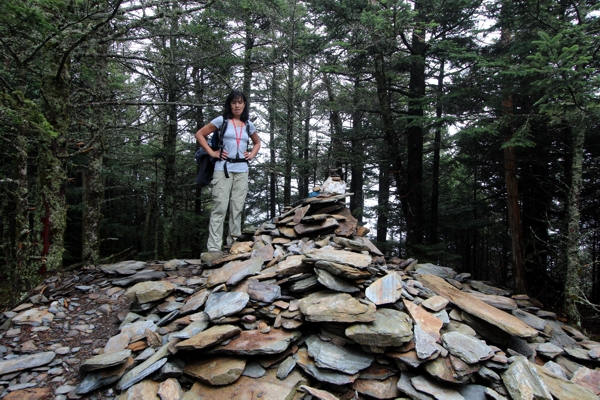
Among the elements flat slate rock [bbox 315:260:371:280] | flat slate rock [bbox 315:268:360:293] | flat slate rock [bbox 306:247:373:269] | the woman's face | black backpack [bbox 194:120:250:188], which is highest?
the woman's face

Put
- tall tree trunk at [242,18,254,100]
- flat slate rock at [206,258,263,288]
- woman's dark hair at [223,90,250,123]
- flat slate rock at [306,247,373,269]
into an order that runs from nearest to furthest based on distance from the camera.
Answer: flat slate rock at [306,247,373,269] < flat slate rock at [206,258,263,288] < woman's dark hair at [223,90,250,123] < tall tree trunk at [242,18,254,100]

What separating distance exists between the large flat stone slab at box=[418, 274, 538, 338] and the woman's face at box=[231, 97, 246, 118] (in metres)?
3.89

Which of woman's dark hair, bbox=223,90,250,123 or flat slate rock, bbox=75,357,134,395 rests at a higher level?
woman's dark hair, bbox=223,90,250,123

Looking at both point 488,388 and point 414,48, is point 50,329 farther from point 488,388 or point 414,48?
point 414,48

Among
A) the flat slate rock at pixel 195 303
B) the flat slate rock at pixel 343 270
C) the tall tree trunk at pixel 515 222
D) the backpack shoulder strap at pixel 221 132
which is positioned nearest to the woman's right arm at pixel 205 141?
the backpack shoulder strap at pixel 221 132

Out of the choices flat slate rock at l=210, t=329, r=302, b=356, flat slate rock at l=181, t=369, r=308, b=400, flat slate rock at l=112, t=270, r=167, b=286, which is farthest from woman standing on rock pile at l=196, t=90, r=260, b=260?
flat slate rock at l=181, t=369, r=308, b=400

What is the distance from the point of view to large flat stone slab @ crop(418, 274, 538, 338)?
342cm

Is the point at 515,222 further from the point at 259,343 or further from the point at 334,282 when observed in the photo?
the point at 259,343

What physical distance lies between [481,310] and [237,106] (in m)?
4.57

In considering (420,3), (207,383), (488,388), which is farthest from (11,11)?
(420,3)

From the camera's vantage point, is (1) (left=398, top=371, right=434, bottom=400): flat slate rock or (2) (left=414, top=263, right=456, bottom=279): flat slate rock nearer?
(1) (left=398, top=371, right=434, bottom=400): flat slate rock

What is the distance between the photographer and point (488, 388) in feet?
8.96

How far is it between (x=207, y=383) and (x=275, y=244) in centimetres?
248

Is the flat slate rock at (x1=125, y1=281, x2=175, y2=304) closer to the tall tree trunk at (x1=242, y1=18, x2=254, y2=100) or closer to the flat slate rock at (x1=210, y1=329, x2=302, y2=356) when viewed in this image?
the flat slate rock at (x1=210, y1=329, x2=302, y2=356)
